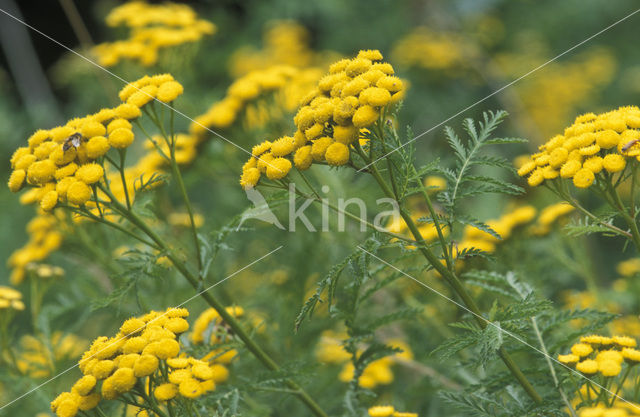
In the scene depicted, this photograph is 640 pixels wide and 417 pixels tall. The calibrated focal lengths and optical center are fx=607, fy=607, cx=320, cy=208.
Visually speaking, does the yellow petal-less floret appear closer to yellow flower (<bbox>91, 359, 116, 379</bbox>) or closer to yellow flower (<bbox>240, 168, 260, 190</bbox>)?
yellow flower (<bbox>240, 168, 260, 190</bbox>)

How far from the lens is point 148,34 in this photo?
3.10m

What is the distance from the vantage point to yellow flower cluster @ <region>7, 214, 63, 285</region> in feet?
8.89

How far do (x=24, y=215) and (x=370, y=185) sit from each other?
3.54 m

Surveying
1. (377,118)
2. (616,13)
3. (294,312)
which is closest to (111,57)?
(294,312)

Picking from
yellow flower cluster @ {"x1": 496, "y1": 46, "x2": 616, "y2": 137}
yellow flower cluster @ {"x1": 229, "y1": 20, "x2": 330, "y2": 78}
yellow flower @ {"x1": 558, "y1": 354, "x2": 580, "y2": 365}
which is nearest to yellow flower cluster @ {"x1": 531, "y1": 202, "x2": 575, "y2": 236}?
yellow flower @ {"x1": 558, "y1": 354, "x2": 580, "y2": 365}

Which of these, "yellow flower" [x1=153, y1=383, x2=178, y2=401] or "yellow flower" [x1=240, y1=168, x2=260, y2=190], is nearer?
"yellow flower" [x1=153, y1=383, x2=178, y2=401]

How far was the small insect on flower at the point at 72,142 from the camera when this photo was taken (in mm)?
1686

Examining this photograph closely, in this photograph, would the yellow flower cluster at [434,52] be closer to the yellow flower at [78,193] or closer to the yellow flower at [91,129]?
the yellow flower at [91,129]

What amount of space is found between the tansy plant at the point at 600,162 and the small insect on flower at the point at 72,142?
1.23 metres

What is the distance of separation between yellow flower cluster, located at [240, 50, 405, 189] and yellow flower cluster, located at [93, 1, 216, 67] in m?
1.61

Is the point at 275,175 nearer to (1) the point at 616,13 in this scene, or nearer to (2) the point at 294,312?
(2) the point at 294,312

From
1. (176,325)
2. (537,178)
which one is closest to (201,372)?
(176,325)

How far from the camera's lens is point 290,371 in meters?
1.70

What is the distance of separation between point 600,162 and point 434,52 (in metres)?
3.66
